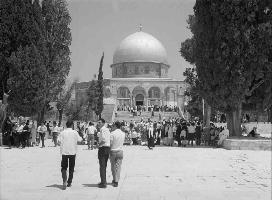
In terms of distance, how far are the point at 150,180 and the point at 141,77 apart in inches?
2439

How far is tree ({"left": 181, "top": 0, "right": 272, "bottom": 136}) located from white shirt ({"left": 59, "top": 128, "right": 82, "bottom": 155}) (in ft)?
41.2

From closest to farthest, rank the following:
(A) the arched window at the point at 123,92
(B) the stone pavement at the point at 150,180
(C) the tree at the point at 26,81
Result: 1. (B) the stone pavement at the point at 150,180
2. (C) the tree at the point at 26,81
3. (A) the arched window at the point at 123,92

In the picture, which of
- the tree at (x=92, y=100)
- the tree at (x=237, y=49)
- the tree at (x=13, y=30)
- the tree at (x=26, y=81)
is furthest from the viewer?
the tree at (x=92, y=100)

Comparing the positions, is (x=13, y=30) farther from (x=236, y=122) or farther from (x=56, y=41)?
(x=236, y=122)

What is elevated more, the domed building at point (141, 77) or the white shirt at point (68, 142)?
the domed building at point (141, 77)

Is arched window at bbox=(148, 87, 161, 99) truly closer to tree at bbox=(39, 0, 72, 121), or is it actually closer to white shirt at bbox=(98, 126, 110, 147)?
tree at bbox=(39, 0, 72, 121)

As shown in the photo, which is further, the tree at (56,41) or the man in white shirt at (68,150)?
the tree at (56,41)

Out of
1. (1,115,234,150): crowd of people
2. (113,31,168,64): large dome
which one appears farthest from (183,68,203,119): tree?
(113,31,168,64): large dome

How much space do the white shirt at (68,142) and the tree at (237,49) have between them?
1255 cm

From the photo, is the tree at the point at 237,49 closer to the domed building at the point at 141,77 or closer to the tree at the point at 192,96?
the tree at the point at 192,96

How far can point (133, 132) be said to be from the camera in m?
23.2

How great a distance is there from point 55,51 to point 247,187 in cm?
2262

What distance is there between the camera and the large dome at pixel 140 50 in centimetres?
7388

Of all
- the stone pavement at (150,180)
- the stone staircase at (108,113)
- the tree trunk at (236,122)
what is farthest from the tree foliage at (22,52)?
the stone staircase at (108,113)
